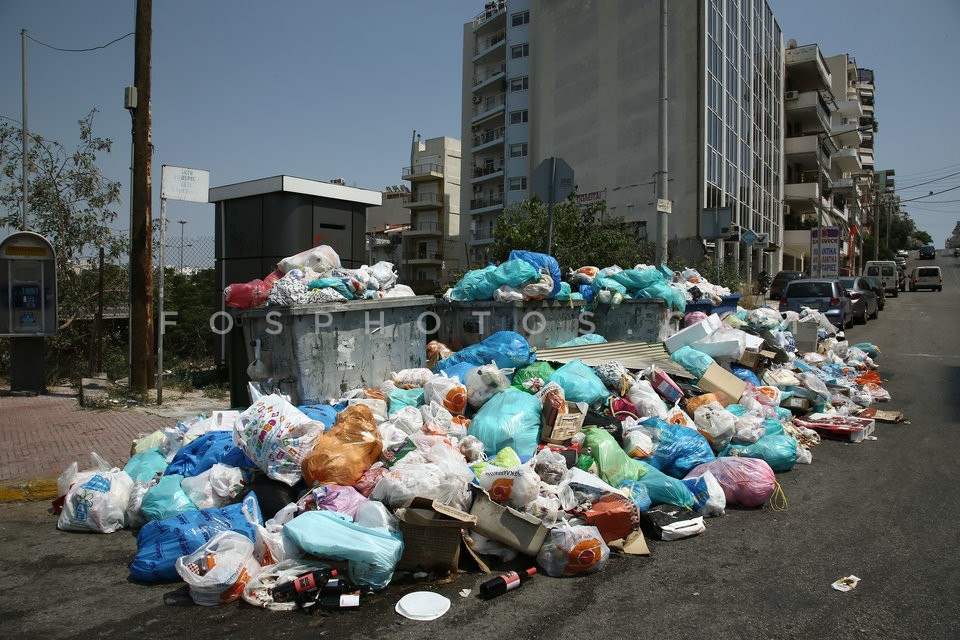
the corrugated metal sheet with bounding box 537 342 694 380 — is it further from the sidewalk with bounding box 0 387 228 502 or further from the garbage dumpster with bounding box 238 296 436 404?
the sidewalk with bounding box 0 387 228 502

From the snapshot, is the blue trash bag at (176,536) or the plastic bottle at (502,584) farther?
the blue trash bag at (176,536)

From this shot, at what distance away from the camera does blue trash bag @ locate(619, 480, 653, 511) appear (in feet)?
13.5

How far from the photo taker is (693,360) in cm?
671

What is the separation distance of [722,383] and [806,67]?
42.8 metres

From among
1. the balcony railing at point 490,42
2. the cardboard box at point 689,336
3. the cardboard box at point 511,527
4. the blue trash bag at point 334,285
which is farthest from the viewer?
the balcony railing at point 490,42

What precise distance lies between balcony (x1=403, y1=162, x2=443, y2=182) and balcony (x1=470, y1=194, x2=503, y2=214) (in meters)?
9.30

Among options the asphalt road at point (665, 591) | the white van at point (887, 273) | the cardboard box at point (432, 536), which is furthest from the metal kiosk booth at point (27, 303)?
the white van at point (887, 273)

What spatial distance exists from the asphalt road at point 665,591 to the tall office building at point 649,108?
52.7 ft

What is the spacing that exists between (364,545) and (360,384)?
8.86 ft

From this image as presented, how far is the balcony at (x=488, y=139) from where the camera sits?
4357cm

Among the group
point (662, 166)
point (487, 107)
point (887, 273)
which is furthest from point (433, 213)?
point (662, 166)

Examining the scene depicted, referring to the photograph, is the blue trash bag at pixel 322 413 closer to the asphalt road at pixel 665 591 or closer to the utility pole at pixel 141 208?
the asphalt road at pixel 665 591

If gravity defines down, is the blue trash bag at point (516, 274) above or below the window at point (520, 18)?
below

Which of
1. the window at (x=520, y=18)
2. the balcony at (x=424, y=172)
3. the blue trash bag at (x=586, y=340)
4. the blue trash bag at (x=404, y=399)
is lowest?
the blue trash bag at (x=404, y=399)
